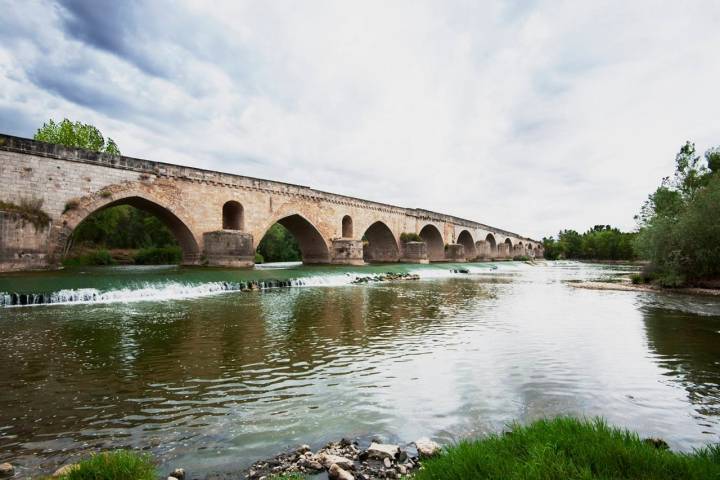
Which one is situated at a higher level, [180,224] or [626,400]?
[180,224]

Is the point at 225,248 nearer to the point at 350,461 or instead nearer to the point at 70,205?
the point at 70,205

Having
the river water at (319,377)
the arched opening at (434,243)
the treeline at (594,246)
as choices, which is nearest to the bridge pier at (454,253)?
the arched opening at (434,243)

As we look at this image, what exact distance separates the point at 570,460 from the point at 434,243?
2164 inches

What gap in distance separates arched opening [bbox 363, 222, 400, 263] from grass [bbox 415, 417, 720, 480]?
135 feet

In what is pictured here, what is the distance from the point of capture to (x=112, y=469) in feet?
9.50

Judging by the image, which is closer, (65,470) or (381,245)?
(65,470)

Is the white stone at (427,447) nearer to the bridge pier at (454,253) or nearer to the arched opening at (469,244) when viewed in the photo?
the bridge pier at (454,253)

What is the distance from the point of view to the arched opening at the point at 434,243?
5531 centimetres

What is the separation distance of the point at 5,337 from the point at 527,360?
9406 mm

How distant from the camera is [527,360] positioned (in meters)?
6.61

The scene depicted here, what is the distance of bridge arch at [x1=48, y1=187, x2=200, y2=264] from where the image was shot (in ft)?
61.5

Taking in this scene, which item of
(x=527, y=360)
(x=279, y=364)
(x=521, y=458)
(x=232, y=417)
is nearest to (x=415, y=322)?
(x=527, y=360)

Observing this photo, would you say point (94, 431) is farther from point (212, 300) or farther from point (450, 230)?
point (450, 230)

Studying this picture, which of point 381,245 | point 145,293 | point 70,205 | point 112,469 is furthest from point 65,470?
point 381,245
